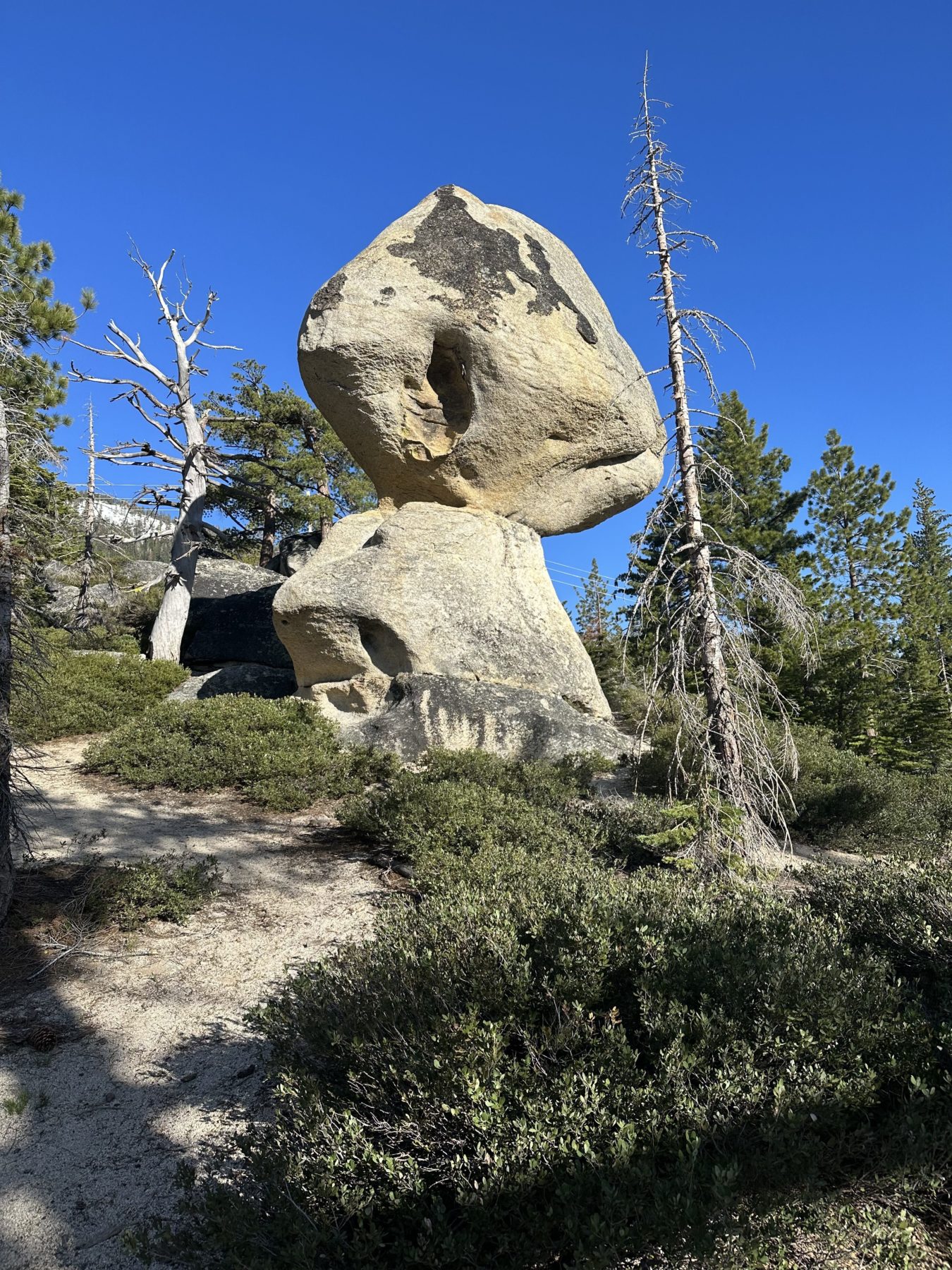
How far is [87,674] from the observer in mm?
11828

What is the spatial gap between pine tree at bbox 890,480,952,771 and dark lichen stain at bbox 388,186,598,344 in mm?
8372

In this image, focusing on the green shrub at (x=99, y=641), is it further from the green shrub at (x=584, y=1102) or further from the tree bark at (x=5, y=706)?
the green shrub at (x=584, y=1102)

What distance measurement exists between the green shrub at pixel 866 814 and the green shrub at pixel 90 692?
8.56 metres

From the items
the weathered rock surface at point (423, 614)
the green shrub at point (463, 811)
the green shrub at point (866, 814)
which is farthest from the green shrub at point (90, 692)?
the green shrub at point (866, 814)

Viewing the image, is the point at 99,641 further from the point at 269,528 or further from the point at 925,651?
the point at 925,651

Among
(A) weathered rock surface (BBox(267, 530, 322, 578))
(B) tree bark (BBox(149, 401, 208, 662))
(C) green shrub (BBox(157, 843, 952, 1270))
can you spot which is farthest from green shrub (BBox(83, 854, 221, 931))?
(A) weathered rock surface (BBox(267, 530, 322, 578))

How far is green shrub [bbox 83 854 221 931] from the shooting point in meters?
4.73

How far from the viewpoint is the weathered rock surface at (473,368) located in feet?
33.1

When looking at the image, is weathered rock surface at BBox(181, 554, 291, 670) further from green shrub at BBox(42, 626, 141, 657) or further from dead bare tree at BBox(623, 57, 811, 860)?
dead bare tree at BBox(623, 57, 811, 860)

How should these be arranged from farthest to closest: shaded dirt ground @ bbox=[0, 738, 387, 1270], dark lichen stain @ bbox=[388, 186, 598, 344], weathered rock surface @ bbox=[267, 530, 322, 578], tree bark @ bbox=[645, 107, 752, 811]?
weathered rock surface @ bbox=[267, 530, 322, 578] < dark lichen stain @ bbox=[388, 186, 598, 344] < tree bark @ bbox=[645, 107, 752, 811] < shaded dirt ground @ bbox=[0, 738, 387, 1270]

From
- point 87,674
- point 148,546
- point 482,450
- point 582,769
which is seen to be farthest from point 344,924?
point 148,546

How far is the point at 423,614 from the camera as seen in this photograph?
10.1 meters

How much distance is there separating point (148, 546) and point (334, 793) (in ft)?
152

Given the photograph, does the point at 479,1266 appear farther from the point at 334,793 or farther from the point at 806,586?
the point at 806,586
